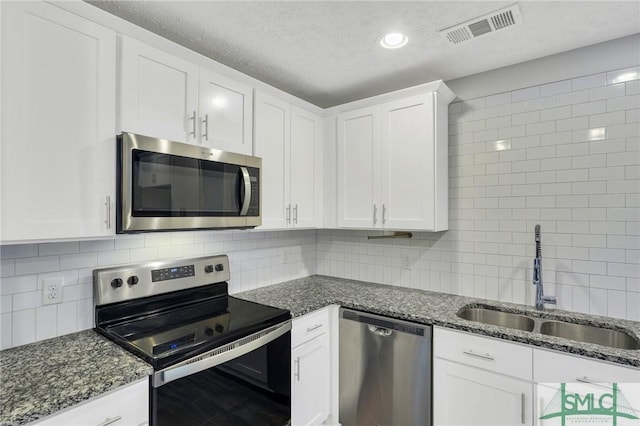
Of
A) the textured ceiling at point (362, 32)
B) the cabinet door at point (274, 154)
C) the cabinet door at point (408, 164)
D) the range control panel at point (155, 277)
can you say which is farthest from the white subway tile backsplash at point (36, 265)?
the cabinet door at point (408, 164)

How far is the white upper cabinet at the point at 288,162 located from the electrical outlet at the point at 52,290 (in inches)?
41.8

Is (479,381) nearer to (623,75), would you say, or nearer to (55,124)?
(623,75)

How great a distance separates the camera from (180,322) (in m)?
1.67

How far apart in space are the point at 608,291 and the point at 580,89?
3.83ft

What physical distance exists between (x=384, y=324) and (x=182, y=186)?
1374 mm

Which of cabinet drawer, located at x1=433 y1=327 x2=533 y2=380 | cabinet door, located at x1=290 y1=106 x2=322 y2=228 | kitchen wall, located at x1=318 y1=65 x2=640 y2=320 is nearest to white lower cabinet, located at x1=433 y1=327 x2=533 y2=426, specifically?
cabinet drawer, located at x1=433 y1=327 x2=533 y2=380

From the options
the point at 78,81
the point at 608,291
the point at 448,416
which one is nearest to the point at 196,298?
the point at 78,81

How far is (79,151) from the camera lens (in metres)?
1.30

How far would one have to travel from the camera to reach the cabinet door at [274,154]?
2.07 meters

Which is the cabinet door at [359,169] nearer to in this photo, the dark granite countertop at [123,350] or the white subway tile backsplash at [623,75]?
the dark granite countertop at [123,350]

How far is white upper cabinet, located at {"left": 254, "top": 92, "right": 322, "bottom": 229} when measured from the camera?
2.11 metres

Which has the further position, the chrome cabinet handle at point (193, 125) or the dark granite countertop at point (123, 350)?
the chrome cabinet handle at point (193, 125)

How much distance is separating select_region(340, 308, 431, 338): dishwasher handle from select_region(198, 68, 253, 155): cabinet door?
1.22 metres

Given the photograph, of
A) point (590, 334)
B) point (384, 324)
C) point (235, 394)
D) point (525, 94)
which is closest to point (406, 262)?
point (384, 324)
